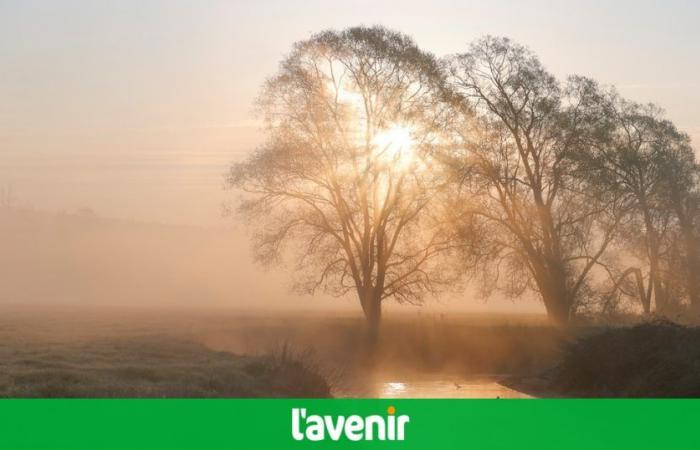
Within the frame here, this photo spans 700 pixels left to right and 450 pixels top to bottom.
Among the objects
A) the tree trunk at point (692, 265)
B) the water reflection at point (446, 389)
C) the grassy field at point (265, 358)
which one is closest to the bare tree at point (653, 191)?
the tree trunk at point (692, 265)

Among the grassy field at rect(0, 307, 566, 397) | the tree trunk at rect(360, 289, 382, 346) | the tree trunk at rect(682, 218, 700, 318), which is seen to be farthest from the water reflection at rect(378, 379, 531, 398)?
the tree trunk at rect(682, 218, 700, 318)

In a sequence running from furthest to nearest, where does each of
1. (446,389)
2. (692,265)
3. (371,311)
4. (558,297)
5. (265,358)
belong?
(692,265)
(558,297)
(371,311)
(446,389)
(265,358)

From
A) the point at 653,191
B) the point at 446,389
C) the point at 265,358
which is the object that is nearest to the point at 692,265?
the point at 653,191

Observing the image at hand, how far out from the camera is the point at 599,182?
44.0m

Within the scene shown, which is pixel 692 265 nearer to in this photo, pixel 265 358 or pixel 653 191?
pixel 653 191

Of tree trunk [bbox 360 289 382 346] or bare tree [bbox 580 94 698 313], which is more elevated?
bare tree [bbox 580 94 698 313]

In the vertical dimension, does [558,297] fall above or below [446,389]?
above

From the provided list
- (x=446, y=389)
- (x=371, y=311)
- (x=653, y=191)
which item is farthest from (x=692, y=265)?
(x=446, y=389)

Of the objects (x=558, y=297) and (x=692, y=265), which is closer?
(x=558, y=297)

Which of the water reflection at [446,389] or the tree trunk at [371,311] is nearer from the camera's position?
the water reflection at [446,389]

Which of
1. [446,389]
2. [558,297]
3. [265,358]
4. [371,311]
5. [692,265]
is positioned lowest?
[446,389]

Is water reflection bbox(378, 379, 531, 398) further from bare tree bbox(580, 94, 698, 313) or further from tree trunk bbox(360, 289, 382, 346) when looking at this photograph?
bare tree bbox(580, 94, 698, 313)

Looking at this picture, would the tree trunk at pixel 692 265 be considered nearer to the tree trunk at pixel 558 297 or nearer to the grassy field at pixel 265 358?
the tree trunk at pixel 558 297

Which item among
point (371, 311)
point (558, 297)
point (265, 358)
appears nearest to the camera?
point (265, 358)
